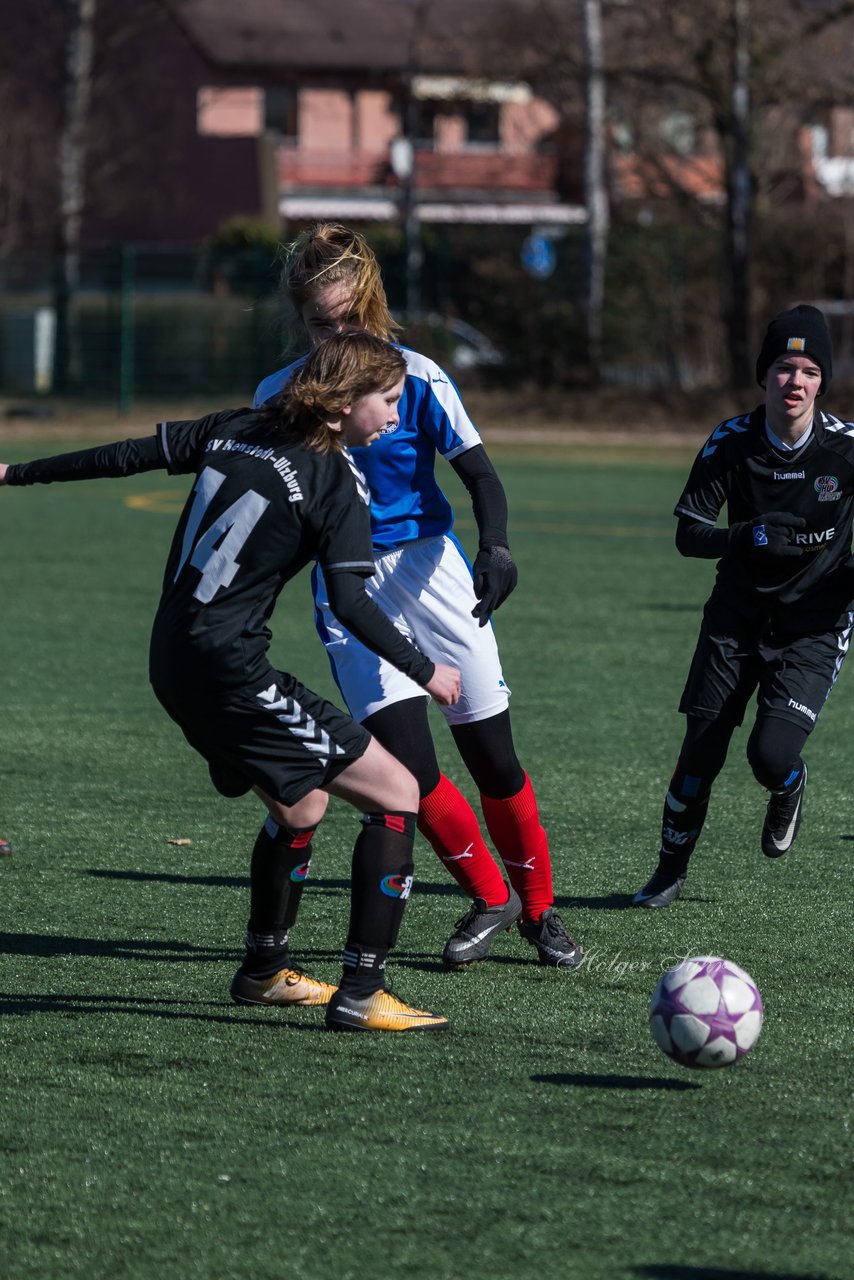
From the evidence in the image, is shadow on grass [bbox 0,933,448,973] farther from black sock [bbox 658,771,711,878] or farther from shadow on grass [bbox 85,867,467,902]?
black sock [bbox 658,771,711,878]

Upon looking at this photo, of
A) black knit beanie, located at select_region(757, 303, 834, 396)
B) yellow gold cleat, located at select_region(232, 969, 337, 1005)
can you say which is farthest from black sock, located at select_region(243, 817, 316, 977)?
black knit beanie, located at select_region(757, 303, 834, 396)

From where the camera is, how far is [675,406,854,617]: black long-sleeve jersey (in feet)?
19.1

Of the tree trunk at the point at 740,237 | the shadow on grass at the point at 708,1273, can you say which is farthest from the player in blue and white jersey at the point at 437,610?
the tree trunk at the point at 740,237

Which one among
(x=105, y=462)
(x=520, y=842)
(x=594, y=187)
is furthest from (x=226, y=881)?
(x=594, y=187)

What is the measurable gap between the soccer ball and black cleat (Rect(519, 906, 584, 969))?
909 mm

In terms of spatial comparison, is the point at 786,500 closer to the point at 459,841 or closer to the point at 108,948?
the point at 459,841

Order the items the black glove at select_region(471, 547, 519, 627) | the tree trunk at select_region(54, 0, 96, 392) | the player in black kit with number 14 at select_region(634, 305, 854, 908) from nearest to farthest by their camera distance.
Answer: the black glove at select_region(471, 547, 519, 627), the player in black kit with number 14 at select_region(634, 305, 854, 908), the tree trunk at select_region(54, 0, 96, 392)

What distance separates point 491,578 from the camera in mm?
5004

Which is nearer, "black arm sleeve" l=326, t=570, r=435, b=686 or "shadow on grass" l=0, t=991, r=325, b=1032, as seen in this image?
"black arm sleeve" l=326, t=570, r=435, b=686

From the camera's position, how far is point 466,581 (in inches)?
209

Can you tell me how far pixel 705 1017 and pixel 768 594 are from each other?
6.59ft

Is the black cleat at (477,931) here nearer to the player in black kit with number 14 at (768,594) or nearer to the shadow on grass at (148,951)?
the shadow on grass at (148,951)

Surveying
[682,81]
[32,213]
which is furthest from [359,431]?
[32,213]

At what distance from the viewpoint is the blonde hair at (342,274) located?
483cm
